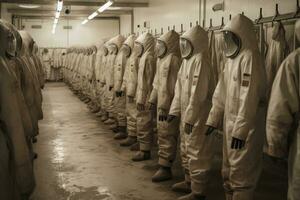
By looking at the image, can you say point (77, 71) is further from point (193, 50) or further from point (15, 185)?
point (15, 185)

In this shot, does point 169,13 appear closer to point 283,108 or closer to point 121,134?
point 121,134

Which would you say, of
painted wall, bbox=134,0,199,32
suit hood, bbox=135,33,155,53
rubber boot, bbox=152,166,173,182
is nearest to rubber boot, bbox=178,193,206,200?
rubber boot, bbox=152,166,173,182

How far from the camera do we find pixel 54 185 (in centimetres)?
432

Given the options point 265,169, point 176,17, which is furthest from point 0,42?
point 176,17

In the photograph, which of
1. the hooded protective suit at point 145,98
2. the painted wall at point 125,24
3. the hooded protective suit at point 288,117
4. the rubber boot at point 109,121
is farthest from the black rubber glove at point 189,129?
the painted wall at point 125,24

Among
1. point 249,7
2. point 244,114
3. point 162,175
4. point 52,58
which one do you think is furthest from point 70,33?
point 244,114

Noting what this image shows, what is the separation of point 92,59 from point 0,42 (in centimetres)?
749

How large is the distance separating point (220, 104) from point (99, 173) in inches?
84.3

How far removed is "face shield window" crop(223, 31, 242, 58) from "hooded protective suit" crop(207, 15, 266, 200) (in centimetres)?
1

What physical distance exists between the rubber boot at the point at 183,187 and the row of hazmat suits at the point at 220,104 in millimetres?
11

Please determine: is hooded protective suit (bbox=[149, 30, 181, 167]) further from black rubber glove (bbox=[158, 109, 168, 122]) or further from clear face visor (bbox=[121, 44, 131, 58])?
clear face visor (bbox=[121, 44, 131, 58])

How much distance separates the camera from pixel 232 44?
324cm

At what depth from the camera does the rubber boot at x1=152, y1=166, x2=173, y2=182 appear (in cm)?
443

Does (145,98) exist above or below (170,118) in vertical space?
above
